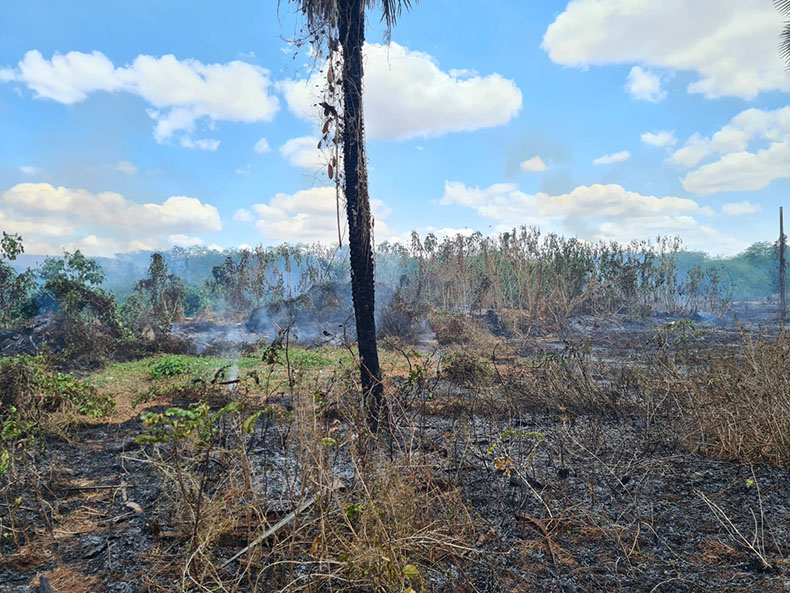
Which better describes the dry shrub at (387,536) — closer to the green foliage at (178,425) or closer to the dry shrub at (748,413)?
the green foliage at (178,425)

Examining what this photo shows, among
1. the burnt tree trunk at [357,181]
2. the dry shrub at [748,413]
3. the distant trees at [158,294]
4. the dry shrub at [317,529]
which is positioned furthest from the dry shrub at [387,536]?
the distant trees at [158,294]

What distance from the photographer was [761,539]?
124 inches

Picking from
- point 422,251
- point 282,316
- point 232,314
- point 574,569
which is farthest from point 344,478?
point 422,251

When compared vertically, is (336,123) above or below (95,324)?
above

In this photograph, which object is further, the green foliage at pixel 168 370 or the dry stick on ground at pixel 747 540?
the green foliage at pixel 168 370

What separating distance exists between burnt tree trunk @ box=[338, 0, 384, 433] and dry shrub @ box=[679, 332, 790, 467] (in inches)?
138

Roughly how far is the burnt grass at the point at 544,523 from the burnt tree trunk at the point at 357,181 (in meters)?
1.52

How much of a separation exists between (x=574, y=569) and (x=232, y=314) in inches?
1078

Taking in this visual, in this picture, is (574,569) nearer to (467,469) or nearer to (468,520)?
(468,520)

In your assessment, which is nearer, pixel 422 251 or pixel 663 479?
pixel 663 479

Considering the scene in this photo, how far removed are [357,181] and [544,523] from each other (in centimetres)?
384

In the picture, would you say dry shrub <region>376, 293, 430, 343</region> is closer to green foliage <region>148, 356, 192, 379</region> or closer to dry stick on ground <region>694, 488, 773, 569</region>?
green foliage <region>148, 356, 192, 379</region>

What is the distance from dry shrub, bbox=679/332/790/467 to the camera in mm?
4410

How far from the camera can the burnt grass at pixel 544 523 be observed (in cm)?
279
